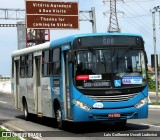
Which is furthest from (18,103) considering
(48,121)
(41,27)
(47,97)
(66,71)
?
(41,27)

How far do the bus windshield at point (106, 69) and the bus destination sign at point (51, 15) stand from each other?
796 inches

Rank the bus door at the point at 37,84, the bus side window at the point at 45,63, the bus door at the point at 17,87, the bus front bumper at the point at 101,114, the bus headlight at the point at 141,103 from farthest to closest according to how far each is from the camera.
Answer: the bus door at the point at 17,87 < the bus door at the point at 37,84 < the bus side window at the point at 45,63 < the bus headlight at the point at 141,103 < the bus front bumper at the point at 101,114

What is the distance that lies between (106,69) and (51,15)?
21062 millimetres

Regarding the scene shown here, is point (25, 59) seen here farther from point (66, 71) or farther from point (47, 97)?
point (66, 71)

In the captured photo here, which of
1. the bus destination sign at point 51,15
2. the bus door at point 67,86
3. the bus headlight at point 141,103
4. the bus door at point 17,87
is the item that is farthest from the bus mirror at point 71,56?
the bus destination sign at point 51,15

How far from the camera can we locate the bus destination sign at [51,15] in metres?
34.5

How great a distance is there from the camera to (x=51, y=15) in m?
35.0

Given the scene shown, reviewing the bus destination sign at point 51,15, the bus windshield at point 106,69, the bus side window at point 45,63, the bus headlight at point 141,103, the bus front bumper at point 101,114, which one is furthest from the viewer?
the bus destination sign at point 51,15

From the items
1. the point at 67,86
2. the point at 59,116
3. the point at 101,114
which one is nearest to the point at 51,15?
the point at 59,116

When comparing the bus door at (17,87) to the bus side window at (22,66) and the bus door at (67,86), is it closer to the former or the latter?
the bus side window at (22,66)

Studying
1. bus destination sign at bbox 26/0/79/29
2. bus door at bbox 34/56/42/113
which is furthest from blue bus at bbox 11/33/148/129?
bus destination sign at bbox 26/0/79/29

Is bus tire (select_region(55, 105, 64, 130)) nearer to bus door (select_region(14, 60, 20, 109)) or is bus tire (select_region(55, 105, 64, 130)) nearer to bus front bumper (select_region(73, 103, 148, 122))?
bus front bumper (select_region(73, 103, 148, 122))

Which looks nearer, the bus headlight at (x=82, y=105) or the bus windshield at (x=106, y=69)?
the bus headlight at (x=82, y=105)

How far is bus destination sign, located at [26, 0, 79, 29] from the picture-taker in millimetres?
34500
